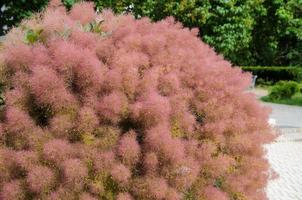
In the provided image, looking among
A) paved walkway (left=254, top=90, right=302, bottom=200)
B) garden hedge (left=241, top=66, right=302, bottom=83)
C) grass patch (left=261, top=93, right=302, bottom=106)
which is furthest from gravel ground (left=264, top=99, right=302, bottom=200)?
garden hedge (left=241, top=66, right=302, bottom=83)

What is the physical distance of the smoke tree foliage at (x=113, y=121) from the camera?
163 inches

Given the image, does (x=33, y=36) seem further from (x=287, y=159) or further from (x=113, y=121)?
(x=287, y=159)

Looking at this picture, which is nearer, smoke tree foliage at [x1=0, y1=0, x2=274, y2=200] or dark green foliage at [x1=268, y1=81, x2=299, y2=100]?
smoke tree foliage at [x1=0, y1=0, x2=274, y2=200]

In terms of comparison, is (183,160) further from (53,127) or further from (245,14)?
(245,14)

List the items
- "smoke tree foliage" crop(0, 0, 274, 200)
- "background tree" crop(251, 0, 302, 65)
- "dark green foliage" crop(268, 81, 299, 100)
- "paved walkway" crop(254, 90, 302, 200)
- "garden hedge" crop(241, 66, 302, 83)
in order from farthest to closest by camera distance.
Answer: "background tree" crop(251, 0, 302, 65) → "garden hedge" crop(241, 66, 302, 83) → "dark green foliage" crop(268, 81, 299, 100) → "paved walkway" crop(254, 90, 302, 200) → "smoke tree foliage" crop(0, 0, 274, 200)

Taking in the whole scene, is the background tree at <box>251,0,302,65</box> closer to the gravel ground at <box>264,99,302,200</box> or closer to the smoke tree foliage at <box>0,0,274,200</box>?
the gravel ground at <box>264,99,302,200</box>

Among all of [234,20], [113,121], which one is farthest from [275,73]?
[113,121]

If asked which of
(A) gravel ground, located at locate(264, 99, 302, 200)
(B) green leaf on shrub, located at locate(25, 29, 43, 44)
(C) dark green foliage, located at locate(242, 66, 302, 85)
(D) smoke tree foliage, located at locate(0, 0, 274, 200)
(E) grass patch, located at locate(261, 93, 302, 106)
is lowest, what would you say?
(C) dark green foliage, located at locate(242, 66, 302, 85)

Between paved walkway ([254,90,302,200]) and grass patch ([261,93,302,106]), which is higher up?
paved walkway ([254,90,302,200])

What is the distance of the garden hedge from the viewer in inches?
1227

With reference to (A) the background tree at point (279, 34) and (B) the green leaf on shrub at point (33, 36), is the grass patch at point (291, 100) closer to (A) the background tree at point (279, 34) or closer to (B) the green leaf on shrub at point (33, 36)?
(A) the background tree at point (279, 34)

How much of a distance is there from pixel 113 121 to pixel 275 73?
29.3 m

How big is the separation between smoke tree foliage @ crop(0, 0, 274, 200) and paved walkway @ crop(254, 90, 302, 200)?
4.21 feet

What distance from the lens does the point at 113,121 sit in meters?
4.22
